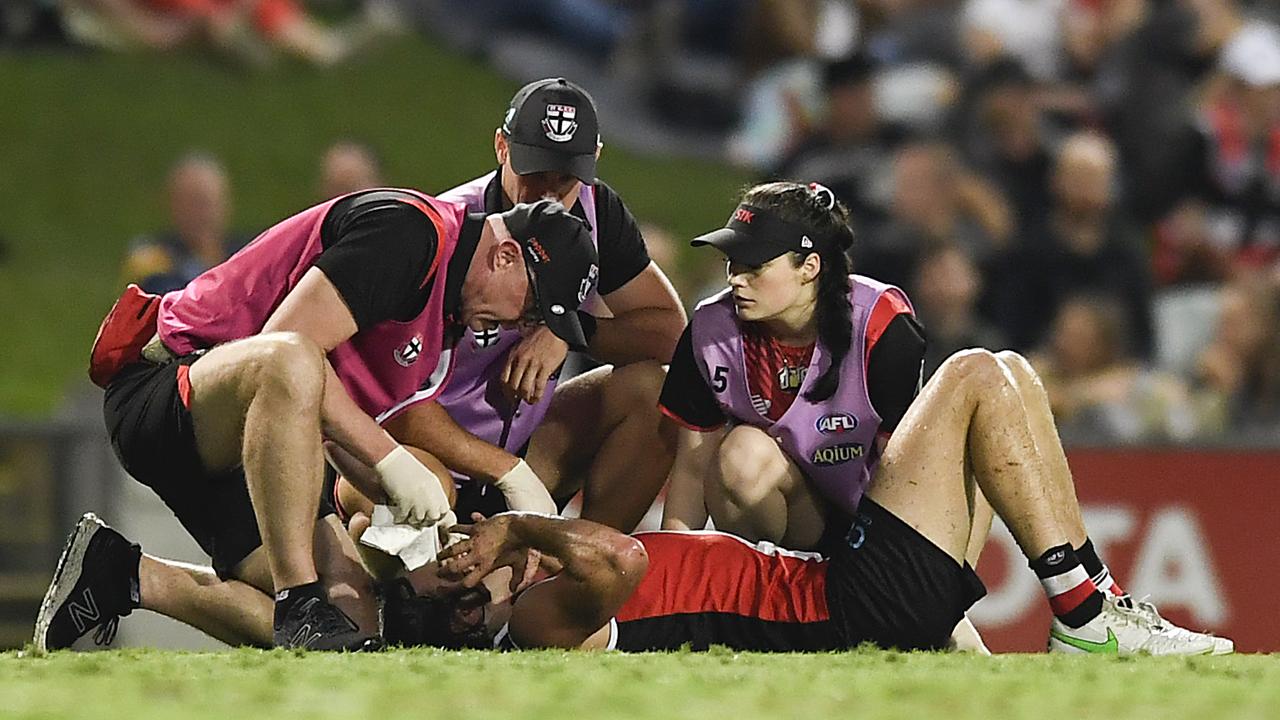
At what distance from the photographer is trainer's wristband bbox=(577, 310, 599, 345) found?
5418 millimetres

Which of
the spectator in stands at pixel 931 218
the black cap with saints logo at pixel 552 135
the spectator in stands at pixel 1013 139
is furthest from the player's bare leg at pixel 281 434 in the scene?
the spectator in stands at pixel 1013 139

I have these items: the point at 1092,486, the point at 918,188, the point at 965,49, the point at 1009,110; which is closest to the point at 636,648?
the point at 1092,486

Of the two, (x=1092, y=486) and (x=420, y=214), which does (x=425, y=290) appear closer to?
(x=420, y=214)

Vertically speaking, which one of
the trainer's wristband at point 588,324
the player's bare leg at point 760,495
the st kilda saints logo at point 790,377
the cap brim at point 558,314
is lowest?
the player's bare leg at point 760,495

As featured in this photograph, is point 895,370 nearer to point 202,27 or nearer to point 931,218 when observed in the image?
point 931,218

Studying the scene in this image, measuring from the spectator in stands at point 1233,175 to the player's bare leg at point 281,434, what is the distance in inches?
210

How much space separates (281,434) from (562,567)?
2.32ft

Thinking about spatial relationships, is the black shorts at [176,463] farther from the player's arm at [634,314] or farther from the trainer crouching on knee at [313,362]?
the player's arm at [634,314]

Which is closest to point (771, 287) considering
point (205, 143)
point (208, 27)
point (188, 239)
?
point (188, 239)

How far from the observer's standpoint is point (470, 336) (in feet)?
17.1

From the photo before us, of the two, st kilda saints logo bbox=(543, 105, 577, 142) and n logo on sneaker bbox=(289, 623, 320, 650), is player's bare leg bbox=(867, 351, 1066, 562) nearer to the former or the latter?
st kilda saints logo bbox=(543, 105, 577, 142)

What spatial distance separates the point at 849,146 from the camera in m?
9.08

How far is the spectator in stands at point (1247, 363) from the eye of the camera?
316 inches

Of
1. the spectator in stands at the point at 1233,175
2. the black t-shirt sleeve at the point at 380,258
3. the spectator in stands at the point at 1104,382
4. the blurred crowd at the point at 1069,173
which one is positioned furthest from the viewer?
the spectator in stands at the point at 1233,175
